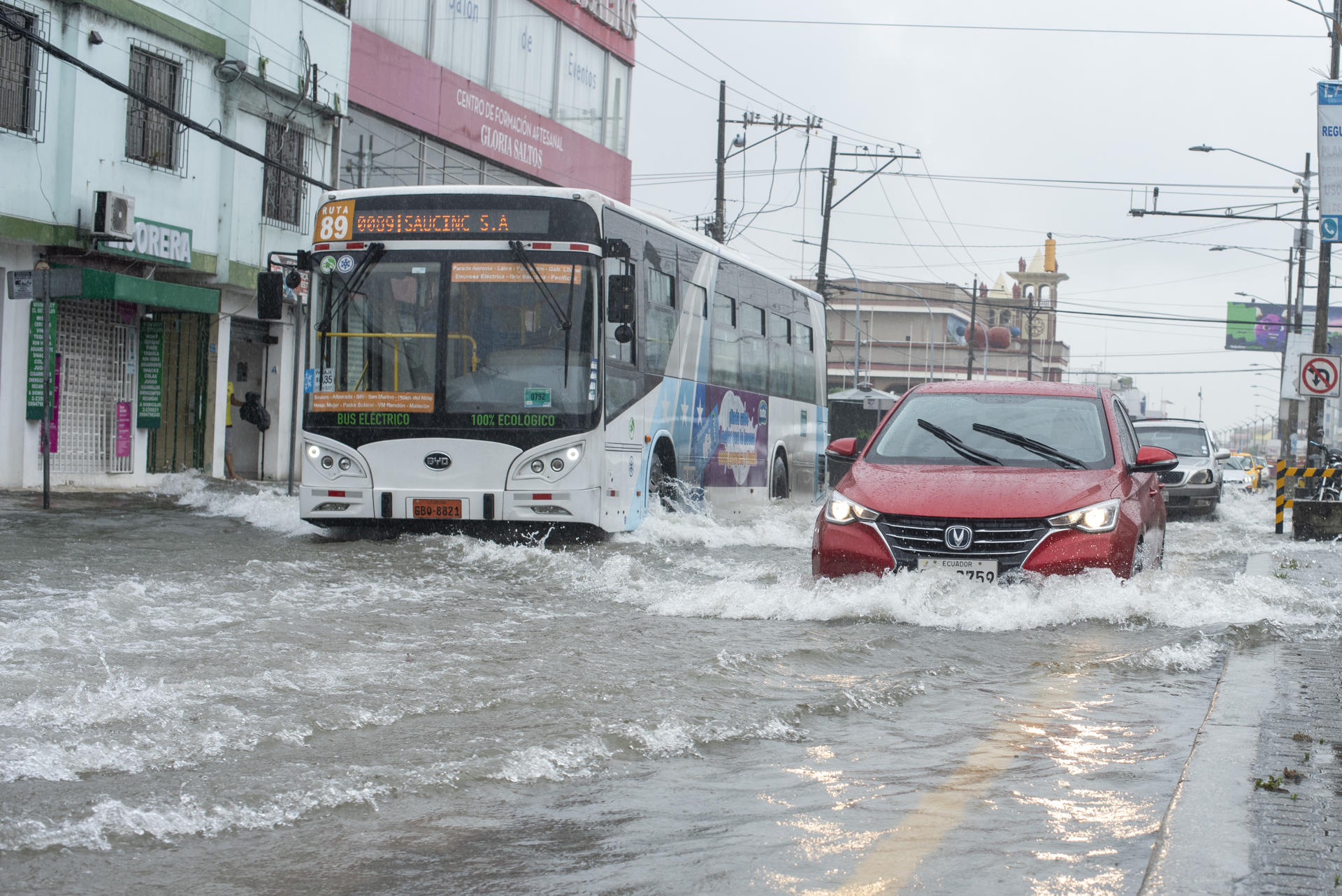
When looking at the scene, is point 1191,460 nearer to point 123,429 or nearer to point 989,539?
point 123,429

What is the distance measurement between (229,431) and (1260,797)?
2164 cm

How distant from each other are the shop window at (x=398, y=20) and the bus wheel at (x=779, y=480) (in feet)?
38.1

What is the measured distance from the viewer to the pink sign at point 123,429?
2031 centimetres

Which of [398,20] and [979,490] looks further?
[398,20]

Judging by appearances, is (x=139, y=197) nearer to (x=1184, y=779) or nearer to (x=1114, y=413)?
(x=1114, y=413)

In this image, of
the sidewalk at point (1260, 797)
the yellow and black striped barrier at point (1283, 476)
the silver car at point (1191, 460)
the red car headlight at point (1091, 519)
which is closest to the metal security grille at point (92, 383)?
the red car headlight at point (1091, 519)

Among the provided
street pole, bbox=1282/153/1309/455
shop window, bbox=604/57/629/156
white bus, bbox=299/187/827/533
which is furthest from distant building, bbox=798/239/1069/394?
white bus, bbox=299/187/827/533

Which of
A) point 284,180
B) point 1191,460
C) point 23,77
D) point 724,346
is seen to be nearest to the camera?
point 724,346

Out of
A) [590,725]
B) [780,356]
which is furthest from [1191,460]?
[590,725]

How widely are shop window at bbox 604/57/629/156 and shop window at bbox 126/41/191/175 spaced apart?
14.5m

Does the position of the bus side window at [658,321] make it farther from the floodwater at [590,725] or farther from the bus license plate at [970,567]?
the bus license plate at [970,567]

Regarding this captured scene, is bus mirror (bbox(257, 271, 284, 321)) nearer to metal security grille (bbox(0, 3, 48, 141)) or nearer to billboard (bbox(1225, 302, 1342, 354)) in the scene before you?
metal security grille (bbox(0, 3, 48, 141))

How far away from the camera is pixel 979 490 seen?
8516mm

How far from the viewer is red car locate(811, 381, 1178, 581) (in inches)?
325
